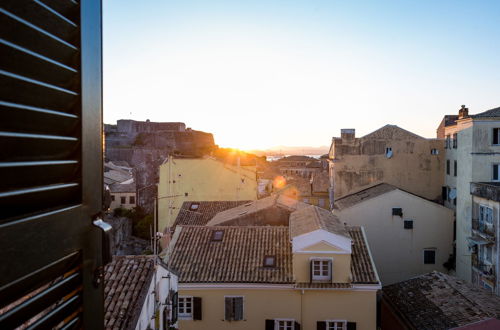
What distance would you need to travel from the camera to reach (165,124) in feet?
183

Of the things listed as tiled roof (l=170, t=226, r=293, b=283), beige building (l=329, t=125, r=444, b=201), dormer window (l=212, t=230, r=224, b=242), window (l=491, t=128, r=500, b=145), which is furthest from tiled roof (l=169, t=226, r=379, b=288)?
beige building (l=329, t=125, r=444, b=201)

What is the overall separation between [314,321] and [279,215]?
18.4ft

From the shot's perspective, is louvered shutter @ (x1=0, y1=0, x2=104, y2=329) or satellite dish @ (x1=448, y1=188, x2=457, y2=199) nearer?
louvered shutter @ (x1=0, y1=0, x2=104, y2=329)

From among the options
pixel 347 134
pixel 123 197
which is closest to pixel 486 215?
pixel 347 134

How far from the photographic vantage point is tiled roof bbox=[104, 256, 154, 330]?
6.98m

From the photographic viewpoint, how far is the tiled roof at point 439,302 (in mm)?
12578

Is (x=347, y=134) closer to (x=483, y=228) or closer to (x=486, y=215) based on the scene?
(x=486, y=215)

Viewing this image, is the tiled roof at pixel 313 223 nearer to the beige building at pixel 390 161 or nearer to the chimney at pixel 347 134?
the beige building at pixel 390 161

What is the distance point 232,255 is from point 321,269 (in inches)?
117

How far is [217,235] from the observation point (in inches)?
619

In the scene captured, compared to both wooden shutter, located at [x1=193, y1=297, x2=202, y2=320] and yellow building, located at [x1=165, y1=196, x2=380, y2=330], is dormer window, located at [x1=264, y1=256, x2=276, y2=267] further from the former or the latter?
wooden shutter, located at [x1=193, y1=297, x2=202, y2=320]

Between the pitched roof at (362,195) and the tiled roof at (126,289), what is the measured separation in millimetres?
14091

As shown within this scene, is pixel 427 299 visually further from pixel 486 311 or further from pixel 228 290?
pixel 228 290

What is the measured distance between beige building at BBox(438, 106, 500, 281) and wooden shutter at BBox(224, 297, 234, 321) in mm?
11406
